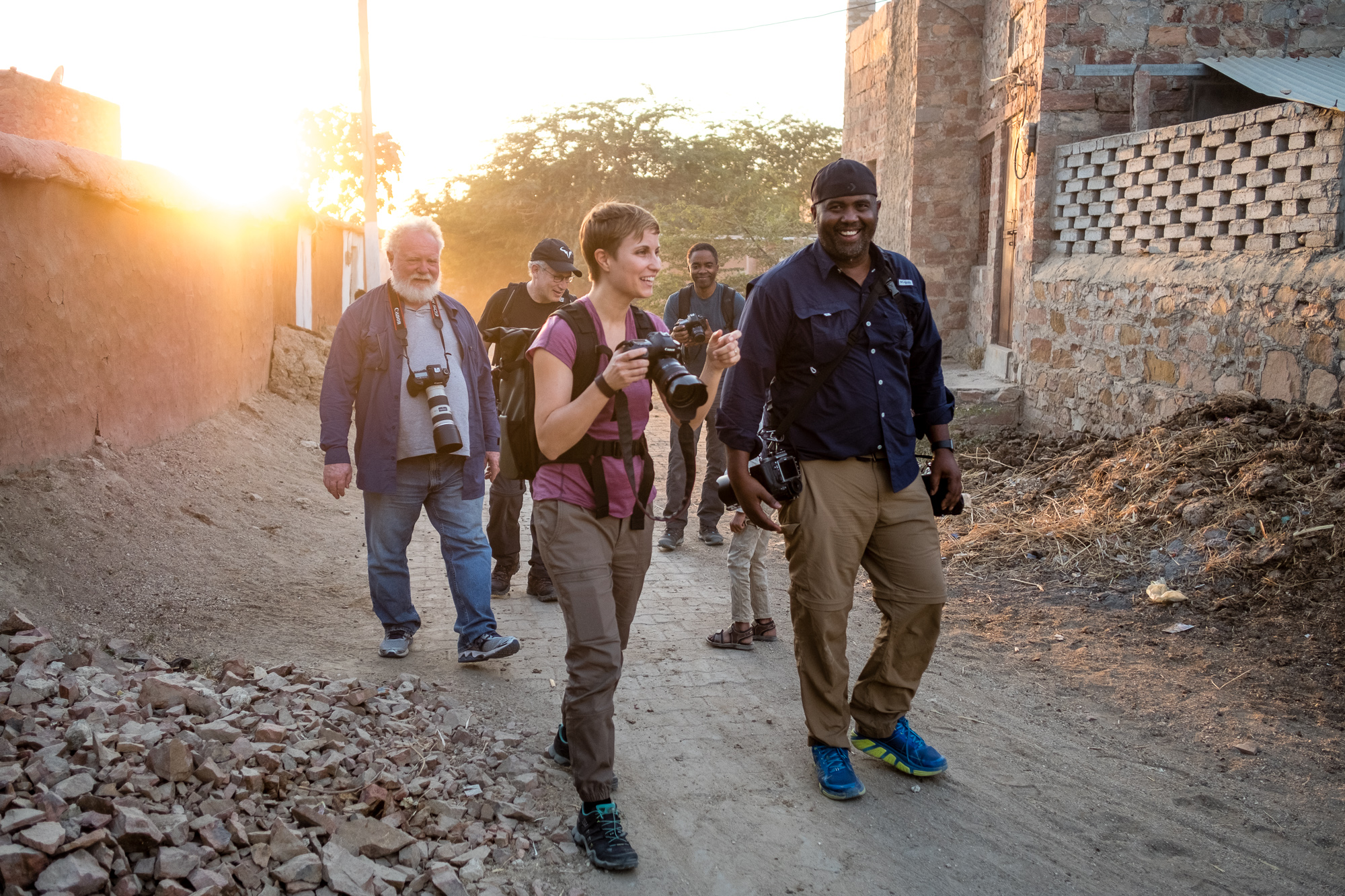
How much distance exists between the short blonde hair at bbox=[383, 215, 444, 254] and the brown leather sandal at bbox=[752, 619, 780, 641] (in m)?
2.33

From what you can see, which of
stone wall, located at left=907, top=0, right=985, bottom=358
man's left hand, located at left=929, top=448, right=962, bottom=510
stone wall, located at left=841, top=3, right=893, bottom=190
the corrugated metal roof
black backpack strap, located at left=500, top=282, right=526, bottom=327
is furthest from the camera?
stone wall, located at left=841, top=3, right=893, bottom=190

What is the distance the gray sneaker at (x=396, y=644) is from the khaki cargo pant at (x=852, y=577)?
2.07 m

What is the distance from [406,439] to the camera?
15.4 ft

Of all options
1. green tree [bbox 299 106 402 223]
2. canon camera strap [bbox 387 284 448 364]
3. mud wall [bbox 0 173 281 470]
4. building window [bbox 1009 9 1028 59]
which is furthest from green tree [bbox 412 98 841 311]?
canon camera strap [bbox 387 284 448 364]

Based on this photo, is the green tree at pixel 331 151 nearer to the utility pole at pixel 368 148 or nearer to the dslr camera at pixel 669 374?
the utility pole at pixel 368 148

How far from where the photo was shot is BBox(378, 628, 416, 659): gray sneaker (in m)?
4.83

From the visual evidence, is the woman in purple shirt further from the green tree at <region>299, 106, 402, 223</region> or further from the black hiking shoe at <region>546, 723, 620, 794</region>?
the green tree at <region>299, 106, 402, 223</region>

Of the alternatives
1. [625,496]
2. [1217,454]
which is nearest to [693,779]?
[625,496]

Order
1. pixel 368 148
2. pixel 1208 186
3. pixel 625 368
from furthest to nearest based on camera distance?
pixel 368 148 → pixel 1208 186 → pixel 625 368

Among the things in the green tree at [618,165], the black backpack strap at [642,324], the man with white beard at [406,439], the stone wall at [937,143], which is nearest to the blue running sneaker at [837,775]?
the black backpack strap at [642,324]

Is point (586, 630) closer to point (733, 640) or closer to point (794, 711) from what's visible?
point (794, 711)

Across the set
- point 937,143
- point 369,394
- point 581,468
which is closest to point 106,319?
point 369,394

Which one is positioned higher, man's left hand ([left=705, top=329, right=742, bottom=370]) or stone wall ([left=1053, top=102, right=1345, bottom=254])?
stone wall ([left=1053, top=102, right=1345, bottom=254])

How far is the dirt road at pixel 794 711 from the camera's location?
3.20 metres
